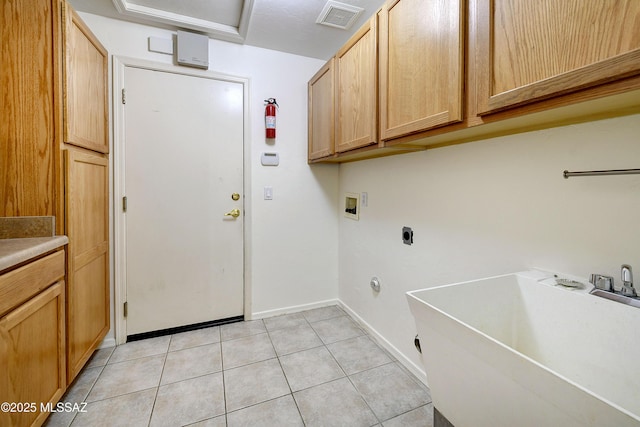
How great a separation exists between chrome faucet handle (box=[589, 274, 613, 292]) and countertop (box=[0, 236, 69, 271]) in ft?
6.65

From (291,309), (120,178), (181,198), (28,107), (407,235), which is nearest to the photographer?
(28,107)

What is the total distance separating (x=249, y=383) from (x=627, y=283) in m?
1.76

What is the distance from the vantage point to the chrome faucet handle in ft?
2.83

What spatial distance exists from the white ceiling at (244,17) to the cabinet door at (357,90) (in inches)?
13.9

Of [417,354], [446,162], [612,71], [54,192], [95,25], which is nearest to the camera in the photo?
[612,71]

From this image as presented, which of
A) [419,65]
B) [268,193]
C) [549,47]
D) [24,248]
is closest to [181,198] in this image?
[268,193]

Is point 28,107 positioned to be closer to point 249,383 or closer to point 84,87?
point 84,87

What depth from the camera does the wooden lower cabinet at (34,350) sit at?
1.02m

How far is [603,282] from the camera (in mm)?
875

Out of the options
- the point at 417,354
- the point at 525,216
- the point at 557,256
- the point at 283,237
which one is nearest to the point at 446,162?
the point at 525,216

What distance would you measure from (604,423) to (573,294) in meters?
0.52

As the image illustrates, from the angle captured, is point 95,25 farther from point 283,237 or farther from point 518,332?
point 518,332

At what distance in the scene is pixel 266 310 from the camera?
2.50 meters

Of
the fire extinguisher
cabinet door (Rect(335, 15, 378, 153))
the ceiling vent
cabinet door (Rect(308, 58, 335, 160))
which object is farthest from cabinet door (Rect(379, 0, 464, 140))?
the fire extinguisher
